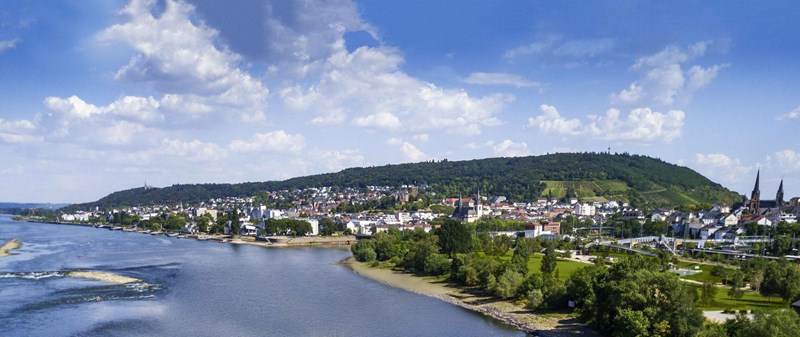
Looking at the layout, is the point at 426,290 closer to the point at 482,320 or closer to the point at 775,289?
the point at 482,320

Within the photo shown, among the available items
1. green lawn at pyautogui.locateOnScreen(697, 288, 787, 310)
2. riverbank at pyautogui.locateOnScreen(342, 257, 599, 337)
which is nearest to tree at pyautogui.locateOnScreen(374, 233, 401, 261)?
riverbank at pyautogui.locateOnScreen(342, 257, 599, 337)

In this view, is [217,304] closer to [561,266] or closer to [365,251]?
[365,251]

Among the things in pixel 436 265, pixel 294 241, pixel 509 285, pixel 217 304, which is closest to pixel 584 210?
pixel 294 241

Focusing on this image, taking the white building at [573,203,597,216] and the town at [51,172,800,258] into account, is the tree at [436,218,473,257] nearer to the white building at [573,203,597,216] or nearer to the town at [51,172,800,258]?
the town at [51,172,800,258]

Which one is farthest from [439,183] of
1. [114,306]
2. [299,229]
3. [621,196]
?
[114,306]

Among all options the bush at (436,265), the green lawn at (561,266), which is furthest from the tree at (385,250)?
the green lawn at (561,266)

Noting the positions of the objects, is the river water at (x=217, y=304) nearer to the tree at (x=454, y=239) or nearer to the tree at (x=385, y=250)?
the tree at (x=385, y=250)
